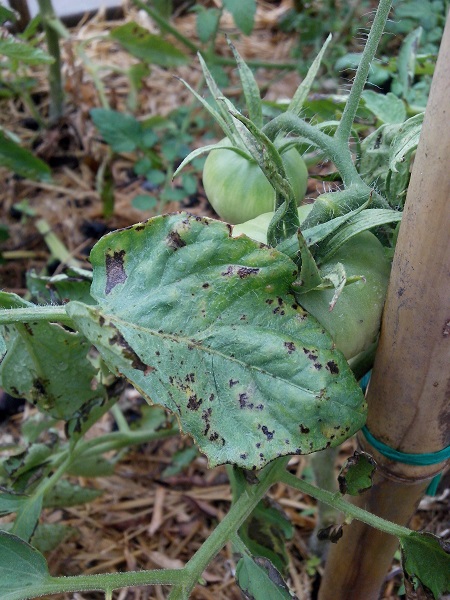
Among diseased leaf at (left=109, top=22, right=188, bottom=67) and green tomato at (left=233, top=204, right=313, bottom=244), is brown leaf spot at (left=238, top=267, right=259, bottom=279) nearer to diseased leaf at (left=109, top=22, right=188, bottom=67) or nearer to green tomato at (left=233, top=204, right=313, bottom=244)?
green tomato at (left=233, top=204, right=313, bottom=244)

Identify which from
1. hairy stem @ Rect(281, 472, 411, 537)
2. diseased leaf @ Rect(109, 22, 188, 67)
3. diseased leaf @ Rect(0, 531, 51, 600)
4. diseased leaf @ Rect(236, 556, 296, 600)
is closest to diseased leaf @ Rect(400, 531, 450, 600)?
hairy stem @ Rect(281, 472, 411, 537)

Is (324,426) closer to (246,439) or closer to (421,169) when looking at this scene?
(246,439)

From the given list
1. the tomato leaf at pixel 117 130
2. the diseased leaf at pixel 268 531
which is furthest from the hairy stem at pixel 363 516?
the tomato leaf at pixel 117 130

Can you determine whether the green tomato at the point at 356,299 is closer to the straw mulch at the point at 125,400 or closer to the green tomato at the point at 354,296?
the green tomato at the point at 354,296

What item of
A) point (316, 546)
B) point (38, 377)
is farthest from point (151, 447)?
point (38, 377)

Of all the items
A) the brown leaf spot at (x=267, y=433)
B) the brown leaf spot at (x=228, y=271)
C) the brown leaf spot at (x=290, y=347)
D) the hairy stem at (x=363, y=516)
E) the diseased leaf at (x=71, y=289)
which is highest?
the brown leaf spot at (x=228, y=271)
